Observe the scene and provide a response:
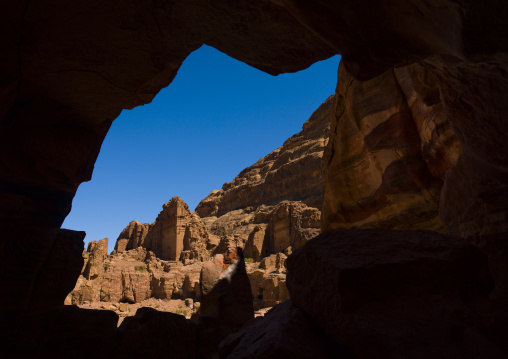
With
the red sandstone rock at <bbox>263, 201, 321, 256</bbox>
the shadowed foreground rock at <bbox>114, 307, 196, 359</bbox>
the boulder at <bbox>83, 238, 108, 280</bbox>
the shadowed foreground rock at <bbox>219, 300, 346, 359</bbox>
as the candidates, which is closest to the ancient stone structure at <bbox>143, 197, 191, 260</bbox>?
the red sandstone rock at <bbox>263, 201, 321, 256</bbox>

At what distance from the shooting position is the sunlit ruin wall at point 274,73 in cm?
171

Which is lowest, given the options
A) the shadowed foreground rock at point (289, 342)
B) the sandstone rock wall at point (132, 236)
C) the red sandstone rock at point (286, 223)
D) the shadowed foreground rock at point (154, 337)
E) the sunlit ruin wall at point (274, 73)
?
the shadowed foreground rock at point (154, 337)

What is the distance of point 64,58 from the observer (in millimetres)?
3205

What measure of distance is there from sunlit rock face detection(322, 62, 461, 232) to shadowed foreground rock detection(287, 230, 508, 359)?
3872 millimetres

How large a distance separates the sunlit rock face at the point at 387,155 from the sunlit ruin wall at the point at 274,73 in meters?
0.14

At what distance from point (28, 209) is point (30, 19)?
2444 millimetres

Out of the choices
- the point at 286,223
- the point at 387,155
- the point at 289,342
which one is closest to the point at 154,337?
the point at 289,342

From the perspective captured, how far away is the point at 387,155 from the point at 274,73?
4.35 metres

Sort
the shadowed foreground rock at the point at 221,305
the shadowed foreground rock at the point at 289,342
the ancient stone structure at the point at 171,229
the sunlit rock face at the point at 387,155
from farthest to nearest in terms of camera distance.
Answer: the ancient stone structure at the point at 171,229 → the sunlit rock face at the point at 387,155 → the shadowed foreground rock at the point at 221,305 → the shadowed foreground rock at the point at 289,342

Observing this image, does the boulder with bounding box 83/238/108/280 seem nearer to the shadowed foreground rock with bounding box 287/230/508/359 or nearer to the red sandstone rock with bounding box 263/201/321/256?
the red sandstone rock with bounding box 263/201/321/256

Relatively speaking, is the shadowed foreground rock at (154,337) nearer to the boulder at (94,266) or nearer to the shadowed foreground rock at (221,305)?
the shadowed foreground rock at (221,305)

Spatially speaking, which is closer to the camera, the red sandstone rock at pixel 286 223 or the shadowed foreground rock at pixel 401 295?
the shadowed foreground rock at pixel 401 295

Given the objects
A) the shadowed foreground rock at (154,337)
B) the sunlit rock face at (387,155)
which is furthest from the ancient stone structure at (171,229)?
the shadowed foreground rock at (154,337)

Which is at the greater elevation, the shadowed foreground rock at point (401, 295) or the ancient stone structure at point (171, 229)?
the ancient stone structure at point (171, 229)
